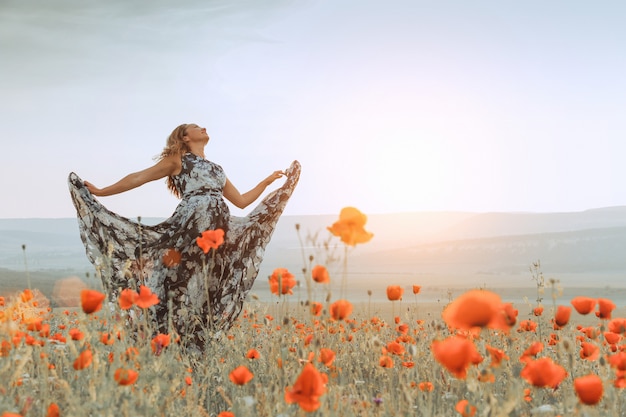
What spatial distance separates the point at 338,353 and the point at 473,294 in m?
3.51

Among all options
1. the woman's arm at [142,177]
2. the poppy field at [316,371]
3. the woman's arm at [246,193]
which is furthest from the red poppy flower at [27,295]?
the woman's arm at [246,193]

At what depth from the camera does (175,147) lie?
6.07 meters

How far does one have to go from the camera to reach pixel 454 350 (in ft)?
6.14

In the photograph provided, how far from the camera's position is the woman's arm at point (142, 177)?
585 centimetres

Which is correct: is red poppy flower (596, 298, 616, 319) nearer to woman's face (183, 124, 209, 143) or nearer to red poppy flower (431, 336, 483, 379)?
red poppy flower (431, 336, 483, 379)

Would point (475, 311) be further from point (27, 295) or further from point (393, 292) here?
point (27, 295)

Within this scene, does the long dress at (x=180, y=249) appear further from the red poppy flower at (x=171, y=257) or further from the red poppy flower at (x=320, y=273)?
the red poppy flower at (x=320, y=273)

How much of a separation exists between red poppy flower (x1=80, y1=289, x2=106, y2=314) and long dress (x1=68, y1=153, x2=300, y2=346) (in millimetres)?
2919

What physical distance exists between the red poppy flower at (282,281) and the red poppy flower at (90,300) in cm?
77

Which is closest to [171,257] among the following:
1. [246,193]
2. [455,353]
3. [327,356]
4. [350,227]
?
[246,193]

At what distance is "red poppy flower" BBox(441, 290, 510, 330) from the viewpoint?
1814 millimetres

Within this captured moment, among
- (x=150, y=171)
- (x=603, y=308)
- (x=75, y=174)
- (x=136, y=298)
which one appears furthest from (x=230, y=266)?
(x=603, y=308)

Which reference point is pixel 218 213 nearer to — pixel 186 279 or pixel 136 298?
pixel 186 279

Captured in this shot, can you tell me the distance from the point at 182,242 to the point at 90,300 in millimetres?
3129
